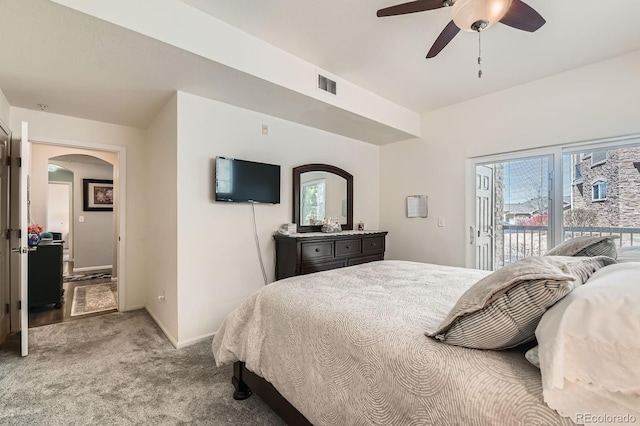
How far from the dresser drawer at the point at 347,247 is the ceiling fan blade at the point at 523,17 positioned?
97.3 inches

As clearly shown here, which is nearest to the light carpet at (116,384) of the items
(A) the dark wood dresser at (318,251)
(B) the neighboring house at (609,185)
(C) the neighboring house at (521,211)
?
(A) the dark wood dresser at (318,251)

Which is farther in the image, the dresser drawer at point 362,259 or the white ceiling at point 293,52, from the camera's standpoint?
the dresser drawer at point 362,259

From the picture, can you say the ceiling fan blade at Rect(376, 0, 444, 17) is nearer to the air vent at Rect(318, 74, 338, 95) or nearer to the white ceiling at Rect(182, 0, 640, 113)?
the white ceiling at Rect(182, 0, 640, 113)

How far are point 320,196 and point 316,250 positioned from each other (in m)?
0.92

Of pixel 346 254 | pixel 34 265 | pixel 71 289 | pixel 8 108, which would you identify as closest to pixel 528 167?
pixel 346 254

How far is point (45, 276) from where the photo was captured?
365 cm

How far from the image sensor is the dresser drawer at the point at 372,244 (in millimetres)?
3788

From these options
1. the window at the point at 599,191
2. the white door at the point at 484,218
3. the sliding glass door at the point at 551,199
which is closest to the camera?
the sliding glass door at the point at 551,199

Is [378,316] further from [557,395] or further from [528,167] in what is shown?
[528,167]

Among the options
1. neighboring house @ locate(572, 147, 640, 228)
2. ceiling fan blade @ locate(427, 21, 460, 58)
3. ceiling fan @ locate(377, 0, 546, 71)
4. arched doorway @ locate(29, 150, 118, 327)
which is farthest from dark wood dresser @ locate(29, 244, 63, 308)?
neighboring house @ locate(572, 147, 640, 228)

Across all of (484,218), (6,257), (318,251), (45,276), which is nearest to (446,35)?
(318,251)

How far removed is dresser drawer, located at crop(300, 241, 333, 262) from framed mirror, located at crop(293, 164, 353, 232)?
456 millimetres

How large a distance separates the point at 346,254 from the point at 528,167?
7.74 feet

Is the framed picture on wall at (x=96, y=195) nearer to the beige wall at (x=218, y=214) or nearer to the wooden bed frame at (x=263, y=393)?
the beige wall at (x=218, y=214)
